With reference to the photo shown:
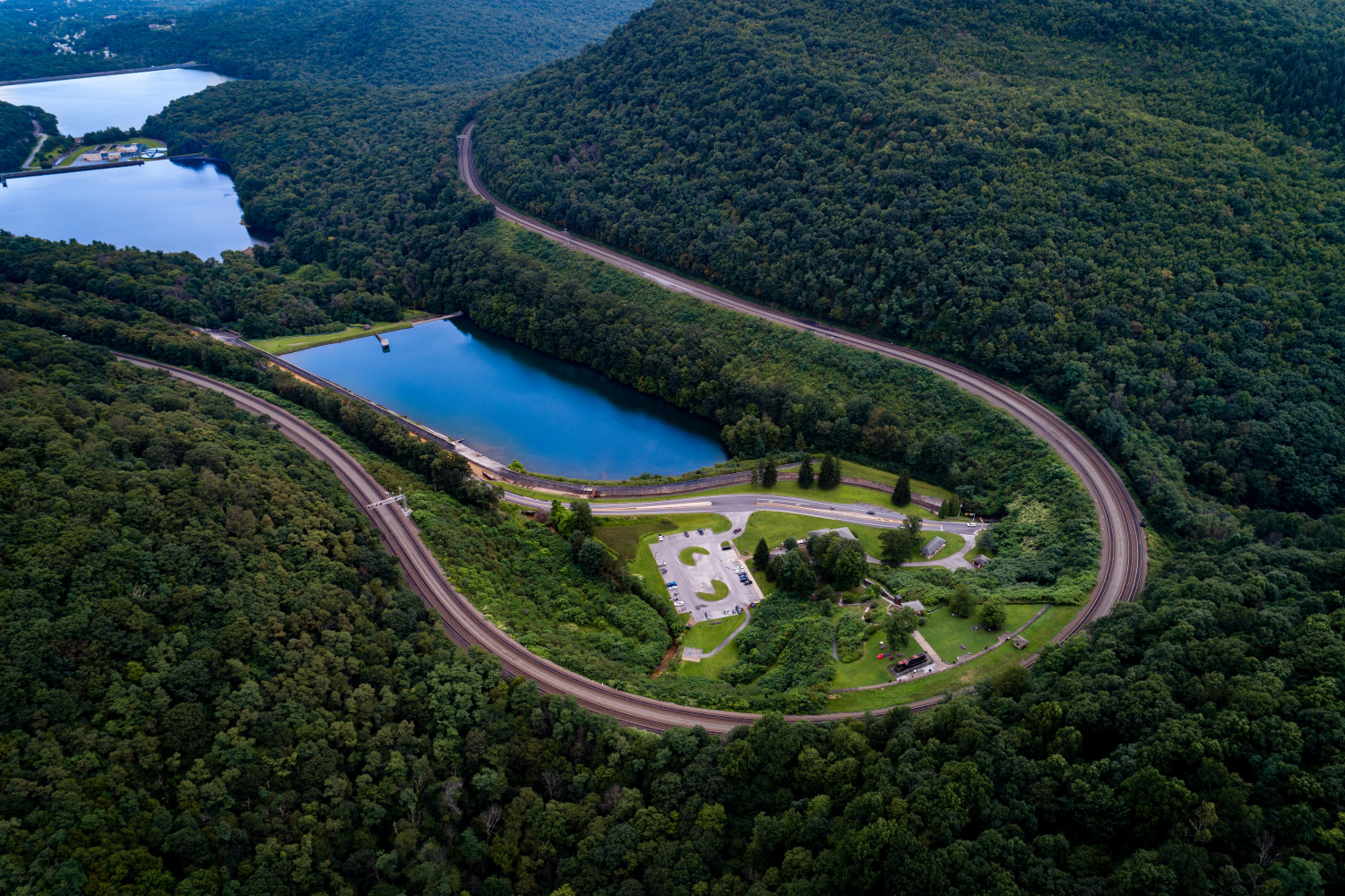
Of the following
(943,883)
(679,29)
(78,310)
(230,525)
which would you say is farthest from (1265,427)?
(78,310)

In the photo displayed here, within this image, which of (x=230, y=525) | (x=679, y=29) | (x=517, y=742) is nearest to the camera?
(x=517, y=742)

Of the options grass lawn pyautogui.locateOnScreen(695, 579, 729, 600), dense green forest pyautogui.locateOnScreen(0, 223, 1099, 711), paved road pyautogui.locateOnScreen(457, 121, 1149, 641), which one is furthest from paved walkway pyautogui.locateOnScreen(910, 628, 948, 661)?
grass lawn pyautogui.locateOnScreen(695, 579, 729, 600)

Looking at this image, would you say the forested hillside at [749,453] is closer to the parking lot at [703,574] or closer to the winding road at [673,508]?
the winding road at [673,508]

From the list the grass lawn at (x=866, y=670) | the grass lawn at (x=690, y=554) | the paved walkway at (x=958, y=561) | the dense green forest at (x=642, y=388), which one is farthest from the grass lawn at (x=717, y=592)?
the paved walkway at (x=958, y=561)

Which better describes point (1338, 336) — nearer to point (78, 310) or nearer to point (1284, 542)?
point (1284, 542)

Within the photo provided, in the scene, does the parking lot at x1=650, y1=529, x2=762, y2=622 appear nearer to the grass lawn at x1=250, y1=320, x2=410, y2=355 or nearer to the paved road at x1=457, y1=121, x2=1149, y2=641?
the paved road at x1=457, y1=121, x2=1149, y2=641

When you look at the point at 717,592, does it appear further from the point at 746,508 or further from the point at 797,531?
the point at 746,508
